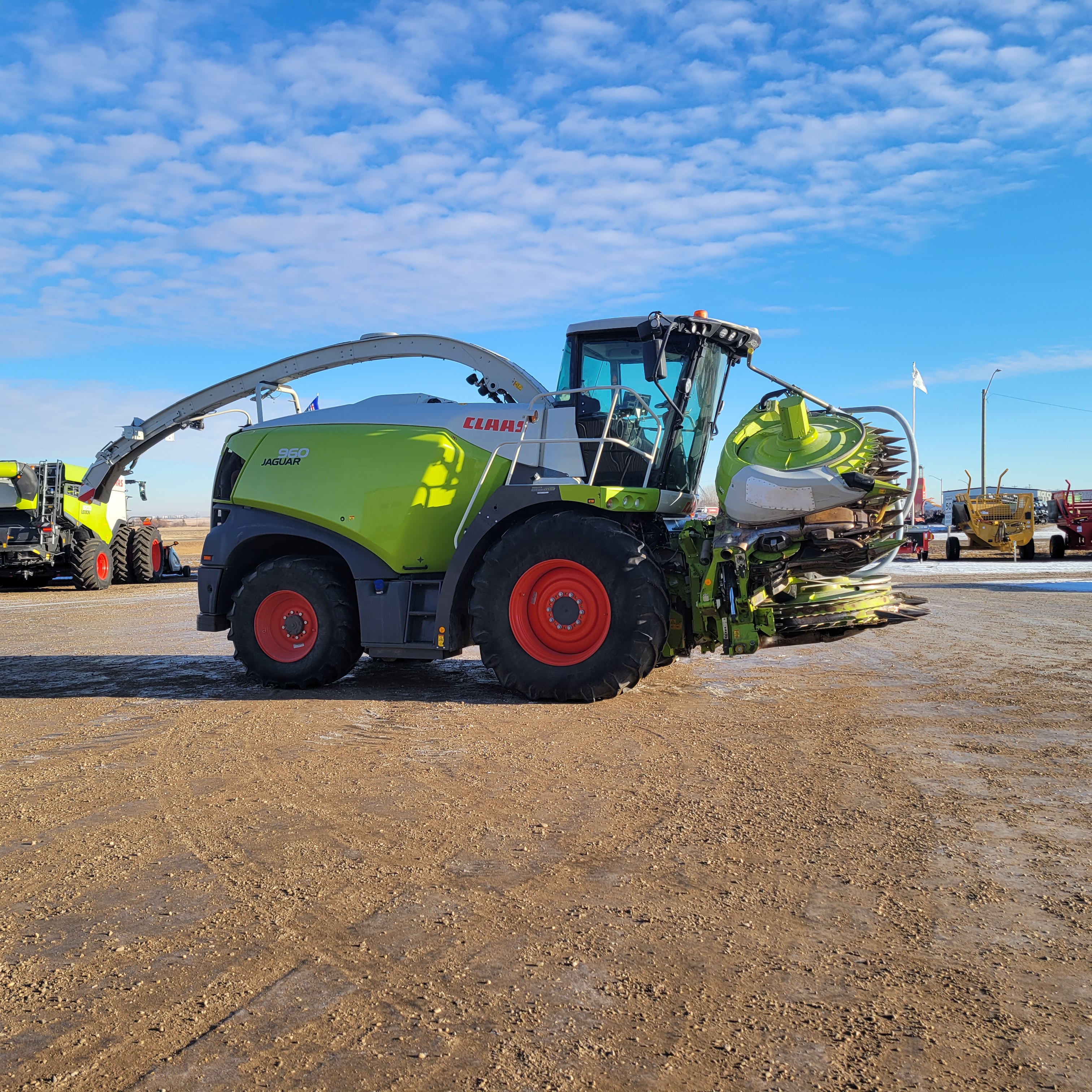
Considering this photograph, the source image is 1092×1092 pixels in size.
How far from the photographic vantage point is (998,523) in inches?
1064

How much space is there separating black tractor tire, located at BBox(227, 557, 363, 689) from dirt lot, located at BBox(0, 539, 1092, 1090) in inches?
46.6

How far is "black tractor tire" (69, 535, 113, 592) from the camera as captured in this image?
65.2 feet

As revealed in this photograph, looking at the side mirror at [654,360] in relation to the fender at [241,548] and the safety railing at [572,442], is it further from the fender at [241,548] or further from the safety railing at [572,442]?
the fender at [241,548]

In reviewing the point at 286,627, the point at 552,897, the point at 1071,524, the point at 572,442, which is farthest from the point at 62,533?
the point at 1071,524

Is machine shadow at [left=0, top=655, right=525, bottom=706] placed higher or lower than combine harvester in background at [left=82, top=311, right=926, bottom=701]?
lower

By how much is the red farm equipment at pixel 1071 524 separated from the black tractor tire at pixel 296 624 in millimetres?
25561

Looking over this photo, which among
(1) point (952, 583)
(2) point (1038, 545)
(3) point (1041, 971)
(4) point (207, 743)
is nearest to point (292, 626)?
(4) point (207, 743)

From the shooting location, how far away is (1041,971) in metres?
2.67

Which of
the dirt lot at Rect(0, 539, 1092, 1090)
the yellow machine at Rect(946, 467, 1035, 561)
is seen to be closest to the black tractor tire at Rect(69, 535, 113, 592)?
the dirt lot at Rect(0, 539, 1092, 1090)

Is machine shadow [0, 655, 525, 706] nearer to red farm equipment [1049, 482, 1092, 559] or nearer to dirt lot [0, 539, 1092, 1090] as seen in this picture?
dirt lot [0, 539, 1092, 1090]

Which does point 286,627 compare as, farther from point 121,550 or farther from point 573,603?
point 121,550

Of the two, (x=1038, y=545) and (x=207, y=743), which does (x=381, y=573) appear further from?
(x=1038, y=545)

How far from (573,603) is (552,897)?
144 inches

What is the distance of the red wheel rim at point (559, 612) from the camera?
679cm
